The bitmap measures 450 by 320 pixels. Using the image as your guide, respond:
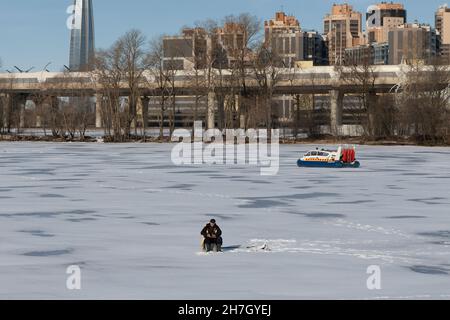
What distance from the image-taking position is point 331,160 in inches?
1918

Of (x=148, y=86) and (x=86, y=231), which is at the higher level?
(x=148, y=86)

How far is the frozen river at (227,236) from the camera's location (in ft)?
47.8

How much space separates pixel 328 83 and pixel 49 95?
39.8 metres

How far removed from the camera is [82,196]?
2952cm

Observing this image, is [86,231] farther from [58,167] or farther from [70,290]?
[58,167]

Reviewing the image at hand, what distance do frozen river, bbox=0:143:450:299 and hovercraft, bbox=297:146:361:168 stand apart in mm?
9141

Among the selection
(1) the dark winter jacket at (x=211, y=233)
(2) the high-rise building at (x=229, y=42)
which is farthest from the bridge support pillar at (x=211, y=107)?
(1) the dark winter jacket at (x=211, y=233)

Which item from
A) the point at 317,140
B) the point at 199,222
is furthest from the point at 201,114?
the point at 199,222

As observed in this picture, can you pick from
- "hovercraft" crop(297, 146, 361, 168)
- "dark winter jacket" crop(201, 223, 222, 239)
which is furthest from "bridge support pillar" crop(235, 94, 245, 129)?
"dark winter jacket" crop(201, 223, 222, 239)

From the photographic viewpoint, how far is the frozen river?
14562 millimetres

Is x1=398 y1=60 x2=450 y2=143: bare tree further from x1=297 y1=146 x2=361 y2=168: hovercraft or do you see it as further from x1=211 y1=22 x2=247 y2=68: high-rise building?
x1=297 y1=146 x2=361 y2=168: hovercraft

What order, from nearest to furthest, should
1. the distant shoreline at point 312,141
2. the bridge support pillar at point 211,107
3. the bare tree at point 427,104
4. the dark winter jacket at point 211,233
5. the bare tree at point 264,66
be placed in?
the dark winter jacket at point 211,233, the distant shoreline at point 312,141, the bare tree at point 427,104, the bare tree at point 264,66, the bridge support pillar at point 211,107

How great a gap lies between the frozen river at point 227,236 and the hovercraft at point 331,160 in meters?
9.14

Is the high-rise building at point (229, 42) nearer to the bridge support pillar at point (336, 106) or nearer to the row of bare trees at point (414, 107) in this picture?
Answer: the row of bare trees at point (414, 107)
